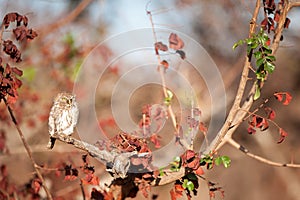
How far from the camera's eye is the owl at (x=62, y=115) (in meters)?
1.47

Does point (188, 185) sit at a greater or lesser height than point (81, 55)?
lesser

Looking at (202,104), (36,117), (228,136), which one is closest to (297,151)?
(202,104)

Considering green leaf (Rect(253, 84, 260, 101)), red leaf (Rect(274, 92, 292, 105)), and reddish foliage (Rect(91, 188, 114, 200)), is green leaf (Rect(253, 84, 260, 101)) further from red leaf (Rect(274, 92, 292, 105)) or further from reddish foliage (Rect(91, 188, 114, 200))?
reddish foliage (Rect(91, 188, 114, 200))

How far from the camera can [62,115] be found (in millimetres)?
1473

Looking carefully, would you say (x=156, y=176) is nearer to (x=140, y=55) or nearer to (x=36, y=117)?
(x=140, y=55)

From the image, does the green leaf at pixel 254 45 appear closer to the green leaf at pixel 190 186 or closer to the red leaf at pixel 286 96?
the red leaf at pixel 286 96

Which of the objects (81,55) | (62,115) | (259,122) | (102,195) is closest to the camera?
(62,115)

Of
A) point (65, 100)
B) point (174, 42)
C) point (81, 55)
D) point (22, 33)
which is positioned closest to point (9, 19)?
point (22, 33)

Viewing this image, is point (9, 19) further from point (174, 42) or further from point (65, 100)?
point (174, 42)

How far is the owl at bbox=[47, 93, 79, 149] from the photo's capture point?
4.83ft

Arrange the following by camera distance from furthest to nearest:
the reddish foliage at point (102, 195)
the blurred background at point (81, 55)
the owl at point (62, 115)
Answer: the blurred background at point (81, 55) → the reddish foliage at point (102, 195) → the owl at point (62, 115)

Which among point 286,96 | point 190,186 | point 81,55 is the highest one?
point 81,55

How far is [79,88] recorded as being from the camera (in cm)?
414

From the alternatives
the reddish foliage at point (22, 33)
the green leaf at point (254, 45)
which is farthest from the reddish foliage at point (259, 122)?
the reddish foliage at point (22, 33)
